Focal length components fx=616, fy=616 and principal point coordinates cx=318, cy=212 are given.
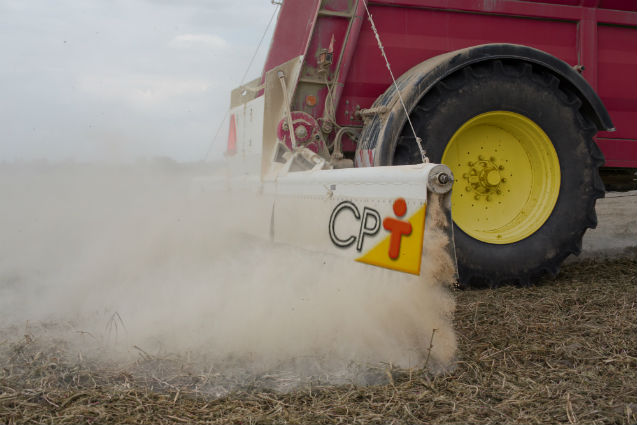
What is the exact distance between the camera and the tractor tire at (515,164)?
142 inches

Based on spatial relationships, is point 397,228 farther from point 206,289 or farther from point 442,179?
point 206,289

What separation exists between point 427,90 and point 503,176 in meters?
0.78

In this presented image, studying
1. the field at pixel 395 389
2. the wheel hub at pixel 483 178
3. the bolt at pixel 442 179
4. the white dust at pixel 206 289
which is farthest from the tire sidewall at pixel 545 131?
the bolt at pixel 442 179

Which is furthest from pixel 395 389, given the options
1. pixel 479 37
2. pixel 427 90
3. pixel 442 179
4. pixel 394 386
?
pixel 479 37

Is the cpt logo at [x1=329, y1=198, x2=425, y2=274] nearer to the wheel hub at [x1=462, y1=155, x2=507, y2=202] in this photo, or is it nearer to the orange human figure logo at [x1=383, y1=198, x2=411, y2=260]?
the orange human figure logo at [x1=383, y1=198, x2=411, y2=260]

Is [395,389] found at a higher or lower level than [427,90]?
lower

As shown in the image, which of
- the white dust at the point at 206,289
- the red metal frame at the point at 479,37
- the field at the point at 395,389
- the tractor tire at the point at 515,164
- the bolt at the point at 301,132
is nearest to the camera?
the field at the point at 395,389

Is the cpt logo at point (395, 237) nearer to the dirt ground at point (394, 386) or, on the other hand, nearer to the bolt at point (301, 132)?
the dirt ground at point (394, 386)

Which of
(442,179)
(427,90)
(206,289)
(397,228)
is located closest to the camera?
(442,179)

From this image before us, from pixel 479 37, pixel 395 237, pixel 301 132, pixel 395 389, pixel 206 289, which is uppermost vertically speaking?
pixel 479 37

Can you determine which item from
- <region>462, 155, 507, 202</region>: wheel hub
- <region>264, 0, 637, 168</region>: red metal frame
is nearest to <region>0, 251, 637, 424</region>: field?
<region>462, 155, 507, 202</region>: wheel hub

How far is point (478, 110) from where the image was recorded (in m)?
3.64

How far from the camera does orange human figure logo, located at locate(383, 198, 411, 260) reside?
2.50 meters

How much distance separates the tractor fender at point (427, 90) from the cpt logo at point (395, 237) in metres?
0.83
